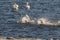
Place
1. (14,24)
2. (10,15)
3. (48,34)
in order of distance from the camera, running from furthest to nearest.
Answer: (10,15), (14,24), (48,34)

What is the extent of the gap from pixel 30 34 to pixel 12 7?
254 inches

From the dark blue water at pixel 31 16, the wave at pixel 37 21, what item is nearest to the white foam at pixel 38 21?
the wave at pixel 37 21

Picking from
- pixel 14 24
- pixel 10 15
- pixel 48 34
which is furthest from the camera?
pixel 10 15

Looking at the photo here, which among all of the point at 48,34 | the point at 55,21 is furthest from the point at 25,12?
the point at 48,34

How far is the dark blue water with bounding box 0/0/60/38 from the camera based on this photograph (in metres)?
24.8

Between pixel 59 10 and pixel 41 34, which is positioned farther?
pixel 59 10

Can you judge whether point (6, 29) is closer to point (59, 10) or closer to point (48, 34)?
point (48, 34)

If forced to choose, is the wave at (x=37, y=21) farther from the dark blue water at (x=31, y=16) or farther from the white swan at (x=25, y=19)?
the dark blue water at (x=31, y=16)

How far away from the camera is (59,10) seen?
30172 millimetres

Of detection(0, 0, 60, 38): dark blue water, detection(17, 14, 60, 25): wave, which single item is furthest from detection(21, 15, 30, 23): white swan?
detection(0, 0, 60, 38): dark blue water

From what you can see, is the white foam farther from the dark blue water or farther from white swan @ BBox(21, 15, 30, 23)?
the dark blue water

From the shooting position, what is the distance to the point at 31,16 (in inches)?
1104

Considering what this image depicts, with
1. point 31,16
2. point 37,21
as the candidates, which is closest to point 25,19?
point 37,21

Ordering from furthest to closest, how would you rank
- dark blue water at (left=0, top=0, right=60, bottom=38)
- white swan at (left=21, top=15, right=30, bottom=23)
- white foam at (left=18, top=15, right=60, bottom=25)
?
1. white swan at (left=21, top=15, right=30, bottom=23)
2. white foam at (left=18, top=15, right=60, bottom=25)
3. dark blue water at (left=0, top=0, right=60, bottom=38)
